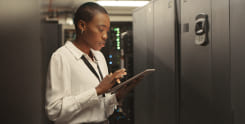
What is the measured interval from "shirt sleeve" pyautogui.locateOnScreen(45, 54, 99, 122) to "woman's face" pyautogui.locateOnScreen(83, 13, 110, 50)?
177mm

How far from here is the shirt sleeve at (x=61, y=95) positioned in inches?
38.4

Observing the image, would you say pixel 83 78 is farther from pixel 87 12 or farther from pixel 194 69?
pixel 194 69

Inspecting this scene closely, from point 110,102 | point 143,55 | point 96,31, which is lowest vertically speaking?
point 110,102

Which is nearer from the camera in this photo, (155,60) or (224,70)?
(224,70)

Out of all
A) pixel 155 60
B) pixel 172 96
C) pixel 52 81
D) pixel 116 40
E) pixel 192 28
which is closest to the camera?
pixel 52 81

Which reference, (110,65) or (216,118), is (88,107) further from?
(216,118)

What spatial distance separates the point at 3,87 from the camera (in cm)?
32

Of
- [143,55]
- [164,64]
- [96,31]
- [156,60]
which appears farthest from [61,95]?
[143,55]

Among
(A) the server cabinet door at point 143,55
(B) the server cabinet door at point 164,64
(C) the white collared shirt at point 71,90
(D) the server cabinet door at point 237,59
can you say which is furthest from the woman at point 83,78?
(A) the server cabinet door at point 143,55

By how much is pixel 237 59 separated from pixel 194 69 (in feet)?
1.47

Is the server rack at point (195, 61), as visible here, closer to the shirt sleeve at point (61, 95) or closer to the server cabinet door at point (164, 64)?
the server cabinet door at point (164, 64)

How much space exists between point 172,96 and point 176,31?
21.2 inches

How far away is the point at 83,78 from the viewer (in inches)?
41.3

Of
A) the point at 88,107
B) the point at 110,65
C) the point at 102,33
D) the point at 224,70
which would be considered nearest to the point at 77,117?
the point at 88,107
